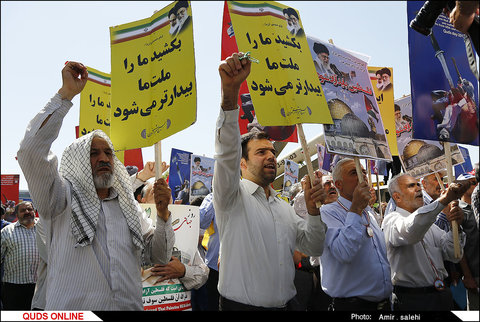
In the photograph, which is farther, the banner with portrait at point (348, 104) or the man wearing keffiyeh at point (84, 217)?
the banner with portrait at point (348, 104)

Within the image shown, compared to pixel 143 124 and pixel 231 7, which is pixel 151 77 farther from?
pixel 231 7

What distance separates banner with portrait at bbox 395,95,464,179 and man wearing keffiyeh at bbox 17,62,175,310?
11.2 feet

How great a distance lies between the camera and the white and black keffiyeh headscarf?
2.61m

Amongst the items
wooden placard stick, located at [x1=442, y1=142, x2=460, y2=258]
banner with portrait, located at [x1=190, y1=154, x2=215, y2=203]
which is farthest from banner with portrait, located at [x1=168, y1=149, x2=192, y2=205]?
wooden placard stick, located at [x1=442, y1=142, x2=460, y2=258]

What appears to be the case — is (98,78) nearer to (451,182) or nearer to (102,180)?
(102,180)

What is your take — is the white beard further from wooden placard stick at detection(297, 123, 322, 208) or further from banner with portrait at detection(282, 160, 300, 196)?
banner with portrait at detection(282, 160, 300, 196)

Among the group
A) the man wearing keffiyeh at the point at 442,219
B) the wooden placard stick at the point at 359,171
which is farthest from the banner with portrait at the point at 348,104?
the man wearing keffiyeh at the point at 442,219

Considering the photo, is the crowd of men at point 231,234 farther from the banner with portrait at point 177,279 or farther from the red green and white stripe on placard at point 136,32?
the red green and white stripe on placard at point 136,32

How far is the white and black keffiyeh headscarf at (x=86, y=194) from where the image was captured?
261cm

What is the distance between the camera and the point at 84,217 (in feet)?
8.70

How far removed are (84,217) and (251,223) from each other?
3.45 ft

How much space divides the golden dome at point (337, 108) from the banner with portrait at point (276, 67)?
289 millimetres

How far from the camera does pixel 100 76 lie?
5137 mm

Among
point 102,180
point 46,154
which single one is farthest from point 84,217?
point 46,154
